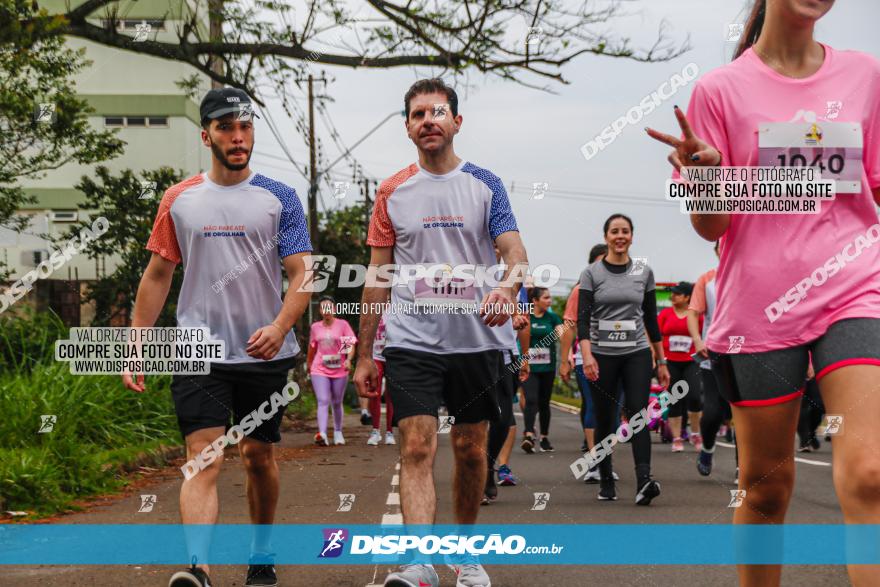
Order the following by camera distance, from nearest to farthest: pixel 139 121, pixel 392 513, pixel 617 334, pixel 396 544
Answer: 1. pixel 396 544
2. pixel 392 513
3. pixel 617 334
4. pixel 139 121

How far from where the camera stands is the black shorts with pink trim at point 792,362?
11.1 ft

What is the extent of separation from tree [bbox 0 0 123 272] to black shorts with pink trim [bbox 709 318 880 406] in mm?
9540

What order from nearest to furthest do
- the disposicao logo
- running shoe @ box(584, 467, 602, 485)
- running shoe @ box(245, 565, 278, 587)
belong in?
running shoe @ box(245, 565, 278, 587)
the disposicao logo
running shoe @ box(584, 467, 602, 485)

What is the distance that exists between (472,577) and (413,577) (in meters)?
0.74

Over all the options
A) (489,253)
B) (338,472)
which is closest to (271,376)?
(489,253)

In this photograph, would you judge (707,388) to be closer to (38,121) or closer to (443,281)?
(443,281)

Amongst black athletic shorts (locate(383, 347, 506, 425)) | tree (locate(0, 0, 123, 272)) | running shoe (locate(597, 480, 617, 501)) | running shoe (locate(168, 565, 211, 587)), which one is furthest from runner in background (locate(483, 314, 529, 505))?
tree (locate(0, 0, 123, 272))

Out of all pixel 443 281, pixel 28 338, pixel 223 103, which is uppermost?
pixel 223 103

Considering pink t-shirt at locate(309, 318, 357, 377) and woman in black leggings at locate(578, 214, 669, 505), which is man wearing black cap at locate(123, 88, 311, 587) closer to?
woman in black leggings at locate(578, 214, 669, 505)

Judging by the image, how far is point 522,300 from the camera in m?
9.27

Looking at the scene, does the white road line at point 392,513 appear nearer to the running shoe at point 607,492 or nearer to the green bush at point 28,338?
the running shoe at point 607,492

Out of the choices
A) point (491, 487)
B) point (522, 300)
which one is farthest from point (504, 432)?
point (522, 300)

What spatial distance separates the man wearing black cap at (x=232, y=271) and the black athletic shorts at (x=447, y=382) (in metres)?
0.51

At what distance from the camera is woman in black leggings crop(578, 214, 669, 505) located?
349 inches
